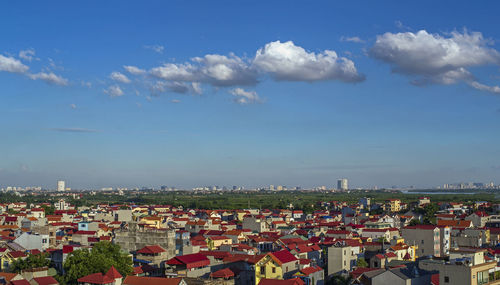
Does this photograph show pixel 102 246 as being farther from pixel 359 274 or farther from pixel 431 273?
pixel 431 273

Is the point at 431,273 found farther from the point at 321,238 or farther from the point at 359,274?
the point at 321,238

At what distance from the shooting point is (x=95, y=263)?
29.2 metres

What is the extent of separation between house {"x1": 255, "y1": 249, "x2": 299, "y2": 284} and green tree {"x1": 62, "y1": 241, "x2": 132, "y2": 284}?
7.35 metres

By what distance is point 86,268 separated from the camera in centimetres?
2902

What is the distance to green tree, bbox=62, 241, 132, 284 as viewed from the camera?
29.0 metres

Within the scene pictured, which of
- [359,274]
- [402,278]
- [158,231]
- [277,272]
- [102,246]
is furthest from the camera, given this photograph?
[158,231]

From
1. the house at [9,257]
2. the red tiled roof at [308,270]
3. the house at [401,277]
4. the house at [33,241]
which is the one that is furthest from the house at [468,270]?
the house at [33,241]

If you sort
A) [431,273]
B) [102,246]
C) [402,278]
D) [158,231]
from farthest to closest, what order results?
[158,231], [102,246], [431,273], [402,278]

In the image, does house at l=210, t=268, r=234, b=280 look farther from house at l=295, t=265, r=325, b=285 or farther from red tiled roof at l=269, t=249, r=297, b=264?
house at l=295, t=265, r=325, b=285

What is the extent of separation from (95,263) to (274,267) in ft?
32.1

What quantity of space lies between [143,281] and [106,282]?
1.82 meters

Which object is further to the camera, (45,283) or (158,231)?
(158,231)

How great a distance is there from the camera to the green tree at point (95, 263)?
95.1ft

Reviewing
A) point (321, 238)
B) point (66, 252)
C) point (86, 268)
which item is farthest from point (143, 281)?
point (321, 238)
